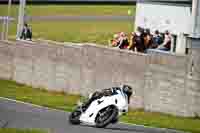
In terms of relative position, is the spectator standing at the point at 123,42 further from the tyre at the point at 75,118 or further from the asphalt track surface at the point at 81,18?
the asphalt track surface at the point at 81,18

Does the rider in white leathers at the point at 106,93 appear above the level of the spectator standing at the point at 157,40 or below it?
below

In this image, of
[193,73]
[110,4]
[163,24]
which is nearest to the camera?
[193,73]

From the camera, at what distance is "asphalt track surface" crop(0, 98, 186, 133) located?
18.0 meters

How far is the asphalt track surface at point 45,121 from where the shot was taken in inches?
711

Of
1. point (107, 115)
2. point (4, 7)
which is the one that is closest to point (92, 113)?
point (107, 115)

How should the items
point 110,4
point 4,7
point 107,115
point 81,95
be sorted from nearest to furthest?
1. point 107,115
2. point 81,95
3. point 4,7
4. point 110,4

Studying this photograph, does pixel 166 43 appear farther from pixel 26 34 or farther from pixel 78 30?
pixel 78 30

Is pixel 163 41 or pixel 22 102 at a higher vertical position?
pixel 163 41

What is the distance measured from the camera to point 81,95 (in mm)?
27656

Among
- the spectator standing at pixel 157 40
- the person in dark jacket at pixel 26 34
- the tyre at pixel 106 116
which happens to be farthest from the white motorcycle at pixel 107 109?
the person in dark jacket at pixel 26 34

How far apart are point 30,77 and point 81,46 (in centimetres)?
370

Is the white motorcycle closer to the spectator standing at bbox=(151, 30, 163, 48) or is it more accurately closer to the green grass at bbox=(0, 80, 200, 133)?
the green grass at bbox=(0, 80, 200, 133)

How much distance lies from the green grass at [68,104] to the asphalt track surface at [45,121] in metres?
0.95

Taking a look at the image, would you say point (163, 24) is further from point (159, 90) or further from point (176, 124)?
point (176, 124)
